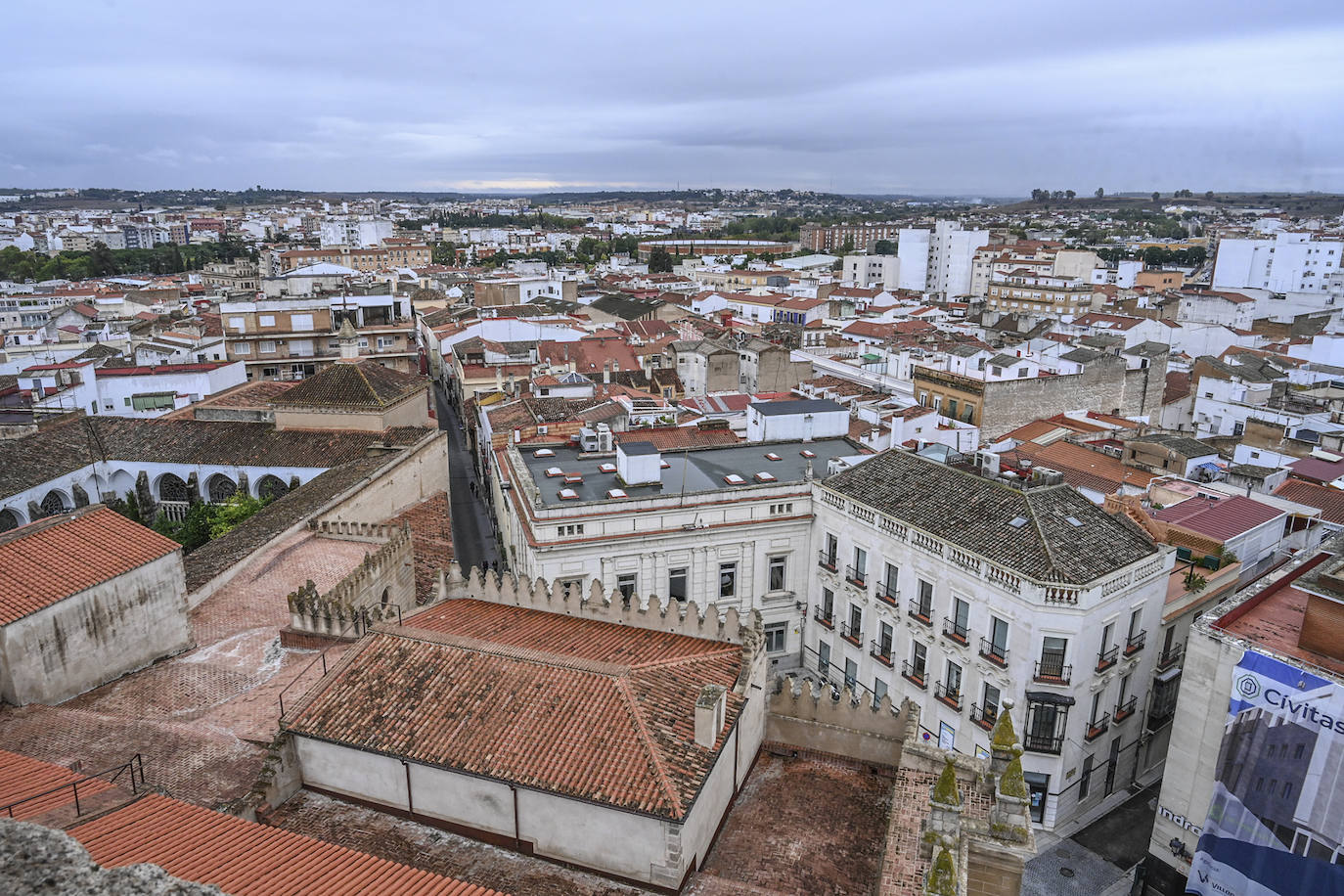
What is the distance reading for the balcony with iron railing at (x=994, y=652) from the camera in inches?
1006

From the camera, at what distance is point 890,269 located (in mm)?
153750

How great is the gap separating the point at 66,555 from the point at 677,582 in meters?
18.4

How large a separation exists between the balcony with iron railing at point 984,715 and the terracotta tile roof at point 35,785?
22.4 m

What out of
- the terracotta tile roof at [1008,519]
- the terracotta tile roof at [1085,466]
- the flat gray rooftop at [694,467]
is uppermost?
the terracotta tile roof at [1008,519]

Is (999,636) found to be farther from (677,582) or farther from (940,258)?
(940,258)

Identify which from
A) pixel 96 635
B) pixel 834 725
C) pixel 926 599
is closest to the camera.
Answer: pixel 834 725

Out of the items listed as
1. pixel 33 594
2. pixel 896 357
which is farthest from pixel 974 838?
pixel 896 357

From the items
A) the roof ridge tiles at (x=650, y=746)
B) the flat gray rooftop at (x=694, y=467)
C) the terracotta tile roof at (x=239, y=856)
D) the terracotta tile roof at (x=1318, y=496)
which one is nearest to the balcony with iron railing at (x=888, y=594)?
the flat gray rooftop at (x=694, y=467)

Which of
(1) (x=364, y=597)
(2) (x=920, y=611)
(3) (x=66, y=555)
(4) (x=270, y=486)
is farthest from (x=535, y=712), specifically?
(4) (x=270, y=486)

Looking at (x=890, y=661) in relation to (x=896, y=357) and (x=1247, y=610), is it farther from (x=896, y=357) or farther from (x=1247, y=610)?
(x=896, y=357)

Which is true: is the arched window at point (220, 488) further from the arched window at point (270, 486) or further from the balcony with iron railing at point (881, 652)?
the balcony with iron railing at point (881, 652)

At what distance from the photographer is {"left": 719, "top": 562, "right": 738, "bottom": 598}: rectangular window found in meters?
31.9

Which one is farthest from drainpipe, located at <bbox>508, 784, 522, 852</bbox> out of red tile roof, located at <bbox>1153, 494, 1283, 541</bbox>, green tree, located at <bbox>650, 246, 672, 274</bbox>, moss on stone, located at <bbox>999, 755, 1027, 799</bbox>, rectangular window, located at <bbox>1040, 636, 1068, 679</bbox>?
green tree, located at <bbox>650, 246, 672, 274</bbox>

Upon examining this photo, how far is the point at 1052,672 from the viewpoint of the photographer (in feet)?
82.0
